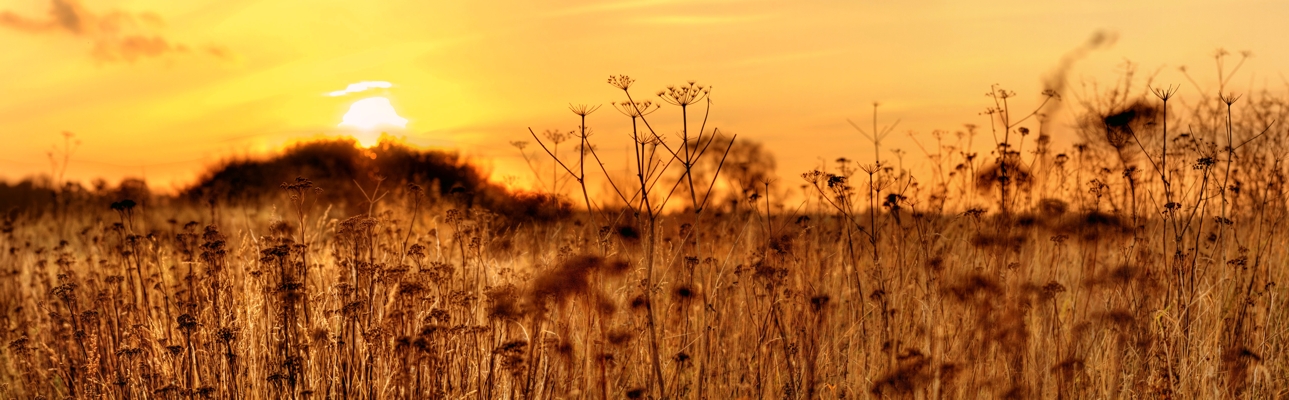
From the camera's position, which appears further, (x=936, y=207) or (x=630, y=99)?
(x=936, y=207)

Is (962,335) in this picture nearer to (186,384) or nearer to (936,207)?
(936,207)

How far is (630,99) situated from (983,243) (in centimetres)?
271

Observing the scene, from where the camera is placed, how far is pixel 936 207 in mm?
5980

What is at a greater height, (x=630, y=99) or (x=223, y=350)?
(x=630, y=99)

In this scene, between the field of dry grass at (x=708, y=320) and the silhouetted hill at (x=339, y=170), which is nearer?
the field of dry grass at (x=708, y=320)

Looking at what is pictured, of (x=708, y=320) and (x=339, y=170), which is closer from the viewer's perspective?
(x=708, y=320)

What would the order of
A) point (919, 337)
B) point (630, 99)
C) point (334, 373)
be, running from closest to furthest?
point (630, 99) < point (334, 373) < point (919, 337)

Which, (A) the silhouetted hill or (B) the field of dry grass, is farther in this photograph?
(A) the silhouetted hill

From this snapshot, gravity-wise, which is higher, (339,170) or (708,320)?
(339,170)

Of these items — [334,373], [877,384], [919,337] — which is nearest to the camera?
[877,384]

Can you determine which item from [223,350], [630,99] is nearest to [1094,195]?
[630,99]

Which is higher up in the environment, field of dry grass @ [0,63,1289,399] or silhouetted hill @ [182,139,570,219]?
silhouetted hill @ [182,139,570,219]

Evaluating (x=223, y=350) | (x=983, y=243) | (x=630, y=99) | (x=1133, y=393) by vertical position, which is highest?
(x=630, y=99)

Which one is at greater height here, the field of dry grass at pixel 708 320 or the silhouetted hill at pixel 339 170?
the silhouetted hill at pixel 339 170
